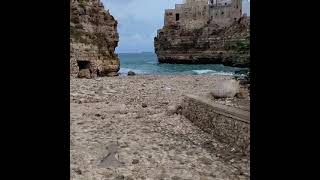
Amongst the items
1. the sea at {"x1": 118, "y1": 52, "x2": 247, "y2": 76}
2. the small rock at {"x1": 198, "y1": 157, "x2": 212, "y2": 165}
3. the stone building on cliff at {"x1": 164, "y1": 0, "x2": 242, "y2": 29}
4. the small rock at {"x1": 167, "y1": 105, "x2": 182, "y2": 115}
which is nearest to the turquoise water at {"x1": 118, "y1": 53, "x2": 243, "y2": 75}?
the sea at {"x1": 118, "y1": 52, "x2": 247, "y2": 76}

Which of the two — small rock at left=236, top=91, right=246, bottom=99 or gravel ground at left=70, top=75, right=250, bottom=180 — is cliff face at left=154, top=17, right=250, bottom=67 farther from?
small rock at left=236, top=91, right=246, bottom=99

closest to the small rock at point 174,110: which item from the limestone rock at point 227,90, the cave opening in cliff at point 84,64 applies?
the limestone rock at point 227,90

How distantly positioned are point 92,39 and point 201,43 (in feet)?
178

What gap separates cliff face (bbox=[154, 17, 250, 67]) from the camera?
76875mm

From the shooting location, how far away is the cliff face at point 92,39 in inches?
1157

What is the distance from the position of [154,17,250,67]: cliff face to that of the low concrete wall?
63.4m

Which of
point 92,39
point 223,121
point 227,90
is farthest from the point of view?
point 92,39

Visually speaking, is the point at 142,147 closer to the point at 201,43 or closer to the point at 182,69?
the point at 182,69

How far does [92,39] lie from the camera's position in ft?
104

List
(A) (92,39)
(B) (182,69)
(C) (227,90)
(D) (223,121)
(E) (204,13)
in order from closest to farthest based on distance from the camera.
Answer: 1. (D) (223,121)
2. (C) (227,90)
3. (A) (92,39)
4. (B) (182,69)
5. (E) (204,13)

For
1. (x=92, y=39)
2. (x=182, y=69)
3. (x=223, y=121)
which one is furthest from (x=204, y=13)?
(x=223, y=121)

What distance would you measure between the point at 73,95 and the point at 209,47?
2726 inches
